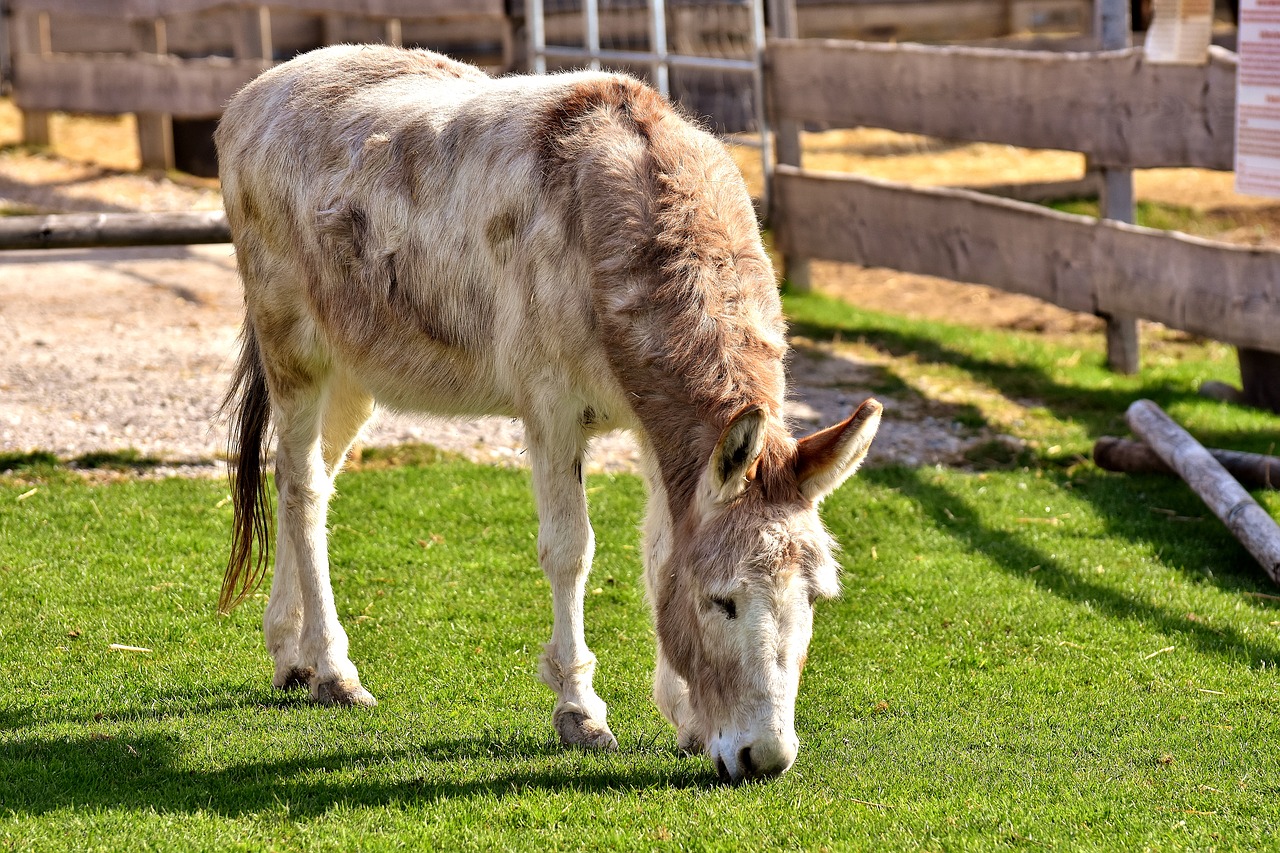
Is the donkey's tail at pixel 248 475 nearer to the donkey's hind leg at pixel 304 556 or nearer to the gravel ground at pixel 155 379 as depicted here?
the donkey's hind leg at pixel 304 556

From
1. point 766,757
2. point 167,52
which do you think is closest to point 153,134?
point 167,52

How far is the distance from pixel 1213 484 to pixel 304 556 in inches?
160

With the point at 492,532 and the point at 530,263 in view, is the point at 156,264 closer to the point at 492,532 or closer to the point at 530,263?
the point at 492,532

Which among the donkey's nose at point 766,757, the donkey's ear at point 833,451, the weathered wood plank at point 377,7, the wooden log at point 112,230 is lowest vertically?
the donkey's nose at point 766,757

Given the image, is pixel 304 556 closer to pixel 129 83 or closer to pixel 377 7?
pixel 377 7

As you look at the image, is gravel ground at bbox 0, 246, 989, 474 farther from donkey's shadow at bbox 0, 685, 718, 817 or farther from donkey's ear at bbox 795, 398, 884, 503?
donkey's ear at bbox 795, 398, 884, 503

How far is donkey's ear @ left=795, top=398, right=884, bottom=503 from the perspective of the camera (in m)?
3.66

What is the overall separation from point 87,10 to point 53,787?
11.8m

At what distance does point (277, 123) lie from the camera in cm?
517

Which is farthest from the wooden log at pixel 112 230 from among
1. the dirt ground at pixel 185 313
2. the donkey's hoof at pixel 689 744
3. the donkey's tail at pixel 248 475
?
the donkey's hoof at pixel 689 744

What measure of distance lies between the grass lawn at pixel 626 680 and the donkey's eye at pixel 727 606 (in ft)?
1.83

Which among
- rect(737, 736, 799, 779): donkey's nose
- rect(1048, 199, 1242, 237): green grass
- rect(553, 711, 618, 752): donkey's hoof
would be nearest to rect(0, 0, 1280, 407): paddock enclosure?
rect(1048, 199, 1242, 237): green grass

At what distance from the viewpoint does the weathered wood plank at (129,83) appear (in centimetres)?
1328

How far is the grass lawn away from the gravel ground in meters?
0.48
